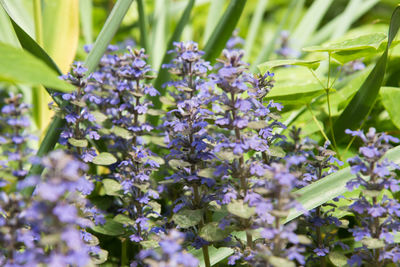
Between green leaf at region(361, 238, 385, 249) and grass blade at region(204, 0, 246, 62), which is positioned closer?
green leaf at region(361, 238, 385, 249)

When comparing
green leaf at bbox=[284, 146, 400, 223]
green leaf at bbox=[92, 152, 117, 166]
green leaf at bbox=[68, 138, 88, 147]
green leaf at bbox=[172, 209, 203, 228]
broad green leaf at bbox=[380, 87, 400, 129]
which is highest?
broad green leaf at bbox=[380, 87, 400, 129]

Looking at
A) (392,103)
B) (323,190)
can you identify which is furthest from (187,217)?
(392,103)

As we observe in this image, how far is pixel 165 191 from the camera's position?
4.92ft

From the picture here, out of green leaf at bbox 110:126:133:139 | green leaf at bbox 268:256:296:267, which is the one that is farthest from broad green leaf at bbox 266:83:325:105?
green leaf at bbox 268:256:296:267

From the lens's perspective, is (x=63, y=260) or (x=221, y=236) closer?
(x=63, y=260)

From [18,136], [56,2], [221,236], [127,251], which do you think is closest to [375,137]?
[221,236]

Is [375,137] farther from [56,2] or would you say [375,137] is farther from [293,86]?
[56,2]

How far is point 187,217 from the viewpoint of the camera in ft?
3.48

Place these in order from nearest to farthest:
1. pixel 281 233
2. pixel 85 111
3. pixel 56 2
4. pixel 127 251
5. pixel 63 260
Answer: pixel 63 260
pixel 281 233
pixel 85 111
pixel 127 251
pixel 56 2

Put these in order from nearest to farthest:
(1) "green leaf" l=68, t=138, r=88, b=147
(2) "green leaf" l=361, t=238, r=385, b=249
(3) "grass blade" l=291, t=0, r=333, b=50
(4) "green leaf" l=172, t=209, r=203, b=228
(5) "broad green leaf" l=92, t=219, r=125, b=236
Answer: (2) "green leaf" l=361, t=238, r=385, b=249 → (4) "green leaf" l=172, t=209, r=203, b=228 → (1) "green leaf" l=68, t=138, r=88, b=147 → (5) "broad green leaf" l=92, t=219, r=125, b=236 → (3) "grass blade" l=291, t=0, r=333, b=50

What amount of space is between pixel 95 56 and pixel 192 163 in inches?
18.2

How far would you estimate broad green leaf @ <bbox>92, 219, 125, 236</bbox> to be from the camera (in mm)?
1289

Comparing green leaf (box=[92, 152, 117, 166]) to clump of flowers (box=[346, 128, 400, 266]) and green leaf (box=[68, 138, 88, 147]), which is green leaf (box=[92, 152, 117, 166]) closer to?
green leaf (box=[68, 138, 88, 147])

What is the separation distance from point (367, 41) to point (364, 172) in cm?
58
